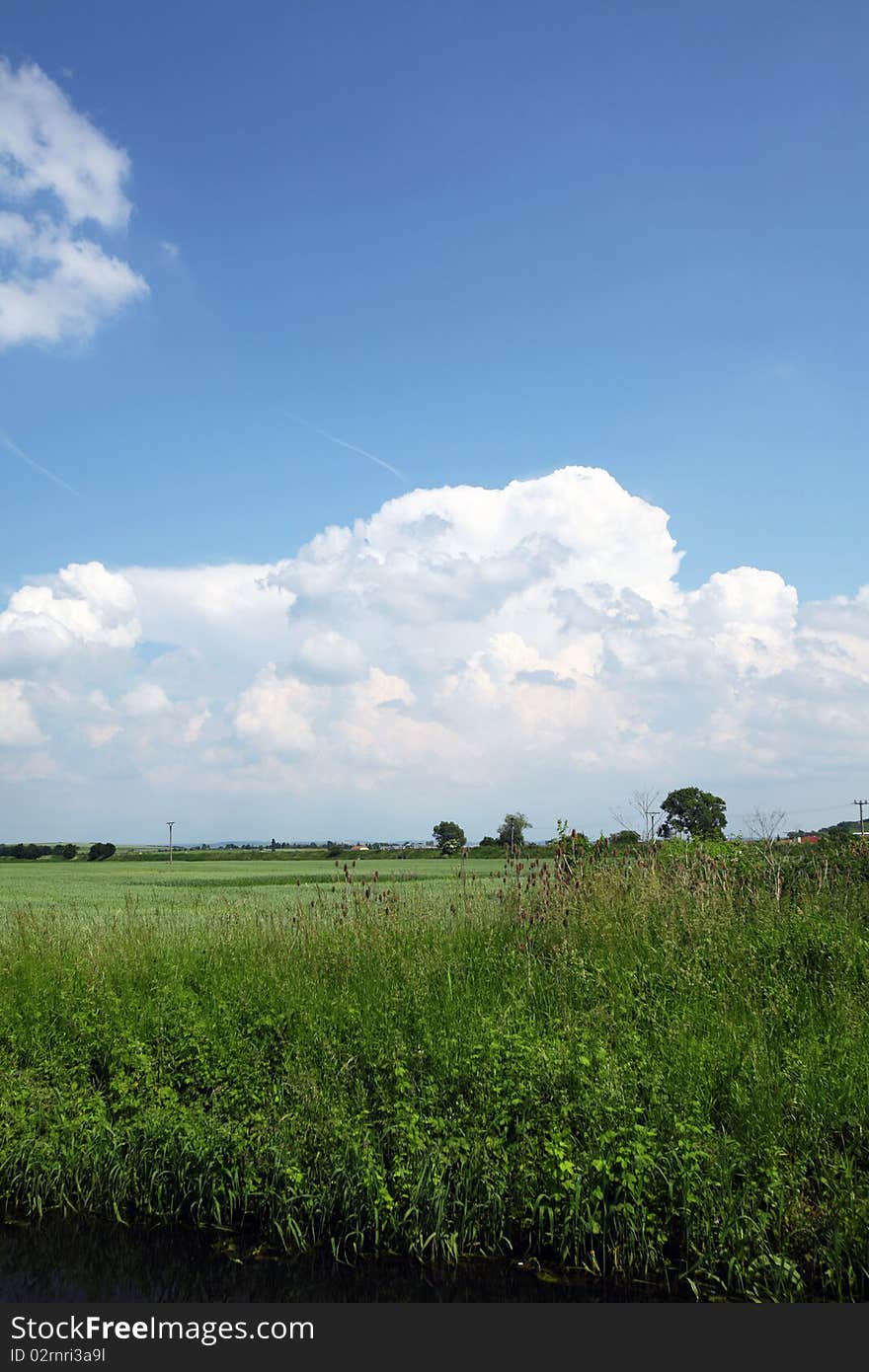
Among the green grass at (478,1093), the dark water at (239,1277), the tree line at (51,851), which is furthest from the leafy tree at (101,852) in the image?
the dark water at (239,1277)

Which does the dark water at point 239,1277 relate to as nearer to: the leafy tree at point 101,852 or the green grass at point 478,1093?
the green grass at point 478,1093

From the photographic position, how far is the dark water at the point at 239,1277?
18.6 ft

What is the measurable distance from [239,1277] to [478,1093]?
6.46ft

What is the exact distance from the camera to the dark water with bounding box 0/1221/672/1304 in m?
5.66

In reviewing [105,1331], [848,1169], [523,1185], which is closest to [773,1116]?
[848,1169]

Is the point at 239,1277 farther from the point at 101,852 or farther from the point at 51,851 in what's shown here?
the point at 51,851

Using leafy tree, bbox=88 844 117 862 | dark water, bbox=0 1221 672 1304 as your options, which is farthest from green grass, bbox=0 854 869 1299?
leafy tree, bbox=88 844 117 862

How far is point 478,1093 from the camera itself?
6.77 meters

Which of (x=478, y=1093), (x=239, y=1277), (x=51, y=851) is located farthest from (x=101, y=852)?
(x=239, y=1277)

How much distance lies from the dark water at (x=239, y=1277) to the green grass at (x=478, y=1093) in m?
0.18

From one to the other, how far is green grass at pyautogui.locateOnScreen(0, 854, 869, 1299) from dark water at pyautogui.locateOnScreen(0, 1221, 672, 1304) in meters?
0.18

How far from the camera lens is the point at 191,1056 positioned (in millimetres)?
7910

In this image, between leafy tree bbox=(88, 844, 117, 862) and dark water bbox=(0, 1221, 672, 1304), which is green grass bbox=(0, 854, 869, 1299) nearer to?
dark water bbox=(0, 1221, 672, 1304)

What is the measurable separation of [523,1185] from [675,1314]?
1166mm
